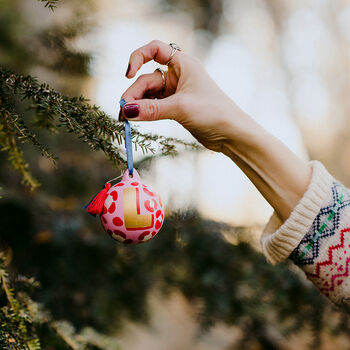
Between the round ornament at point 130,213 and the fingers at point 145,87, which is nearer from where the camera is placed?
the round ornament at point 130,213

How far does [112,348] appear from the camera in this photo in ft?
3.51

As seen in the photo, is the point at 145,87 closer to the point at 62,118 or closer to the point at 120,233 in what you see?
the point at 62,118

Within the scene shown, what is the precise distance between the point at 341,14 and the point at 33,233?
414cm

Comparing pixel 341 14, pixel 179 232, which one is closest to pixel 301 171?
pixel 179 232

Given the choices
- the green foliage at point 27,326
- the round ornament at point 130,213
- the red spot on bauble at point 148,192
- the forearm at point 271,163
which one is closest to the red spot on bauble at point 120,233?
the round ornament at point 130,213

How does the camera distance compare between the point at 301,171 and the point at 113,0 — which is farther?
the point at 113,0

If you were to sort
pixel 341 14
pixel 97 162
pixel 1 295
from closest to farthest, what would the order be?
pixel 1 295, pixel 97 162, pixel 341 14

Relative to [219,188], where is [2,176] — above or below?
below

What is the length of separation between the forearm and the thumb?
0.52 ft

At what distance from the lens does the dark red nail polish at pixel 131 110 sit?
740 millimetres

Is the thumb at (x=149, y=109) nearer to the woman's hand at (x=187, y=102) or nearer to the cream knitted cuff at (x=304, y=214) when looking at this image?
the woman's hand at (x=187, y=102)

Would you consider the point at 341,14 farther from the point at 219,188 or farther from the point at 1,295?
the point at 1,295

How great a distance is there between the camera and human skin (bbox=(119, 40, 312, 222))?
0.77 meters

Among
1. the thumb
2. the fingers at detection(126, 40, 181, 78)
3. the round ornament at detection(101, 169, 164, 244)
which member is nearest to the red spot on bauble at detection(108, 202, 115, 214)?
the round ornament at detection(101, 169, 164, 244)
